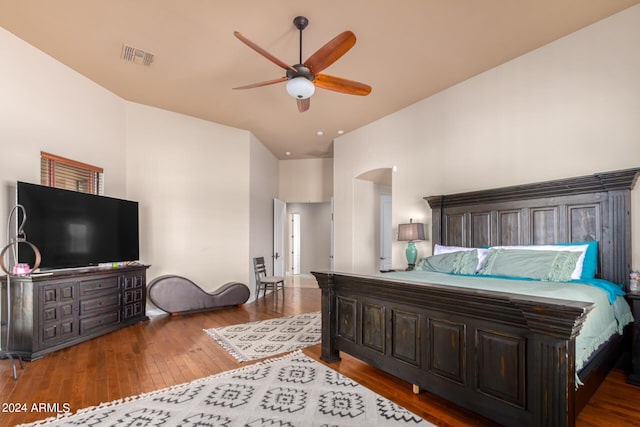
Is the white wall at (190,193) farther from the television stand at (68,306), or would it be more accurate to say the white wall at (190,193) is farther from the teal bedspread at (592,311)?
the teal bedspread at (592,311)

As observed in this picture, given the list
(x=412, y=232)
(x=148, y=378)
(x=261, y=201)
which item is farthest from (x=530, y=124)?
(x=261, y=201)

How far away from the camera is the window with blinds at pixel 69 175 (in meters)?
3.81

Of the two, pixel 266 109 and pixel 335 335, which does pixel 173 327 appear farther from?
pixel 266 109

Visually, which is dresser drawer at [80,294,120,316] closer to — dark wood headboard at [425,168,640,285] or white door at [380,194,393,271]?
dark wood headboard at [425,168,640,285]

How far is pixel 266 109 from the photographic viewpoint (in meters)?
5.39

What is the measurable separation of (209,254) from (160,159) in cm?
186

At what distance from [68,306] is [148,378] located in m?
1.59

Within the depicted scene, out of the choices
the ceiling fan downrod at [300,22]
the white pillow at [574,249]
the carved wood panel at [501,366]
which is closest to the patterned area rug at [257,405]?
the carved wood panel at [501,366]

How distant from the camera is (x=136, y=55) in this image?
3746 millimetres

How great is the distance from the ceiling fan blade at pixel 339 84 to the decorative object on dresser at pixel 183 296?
373 centimetres

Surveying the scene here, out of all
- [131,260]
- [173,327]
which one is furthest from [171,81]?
[173,327]

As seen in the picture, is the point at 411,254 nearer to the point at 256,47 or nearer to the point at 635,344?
the point at 635,344

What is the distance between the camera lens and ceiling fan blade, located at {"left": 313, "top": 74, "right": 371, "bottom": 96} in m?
3.19

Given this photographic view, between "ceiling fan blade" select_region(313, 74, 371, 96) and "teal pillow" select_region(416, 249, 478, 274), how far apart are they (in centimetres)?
209
